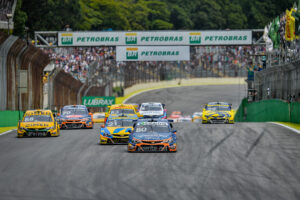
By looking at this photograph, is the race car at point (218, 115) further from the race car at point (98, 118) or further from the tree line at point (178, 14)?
the tree line at point (178, 14)

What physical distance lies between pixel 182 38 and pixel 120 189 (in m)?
34.0

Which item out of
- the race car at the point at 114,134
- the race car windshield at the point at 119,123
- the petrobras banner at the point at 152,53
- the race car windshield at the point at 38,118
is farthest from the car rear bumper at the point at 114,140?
the petrobras banner at the point at 152,53

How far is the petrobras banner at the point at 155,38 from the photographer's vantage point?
4522 cm

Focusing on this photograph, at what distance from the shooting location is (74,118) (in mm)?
28953

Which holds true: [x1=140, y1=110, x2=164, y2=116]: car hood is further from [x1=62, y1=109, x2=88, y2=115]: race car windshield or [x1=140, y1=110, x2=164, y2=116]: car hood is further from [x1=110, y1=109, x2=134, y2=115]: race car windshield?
[x1=62, y1=109, x2=88, y2=115]: race car windshield

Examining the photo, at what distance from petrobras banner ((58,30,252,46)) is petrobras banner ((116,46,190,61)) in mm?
407

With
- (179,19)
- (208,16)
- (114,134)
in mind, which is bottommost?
(114,134)

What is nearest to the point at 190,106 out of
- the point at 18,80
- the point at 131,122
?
the point at 18,80

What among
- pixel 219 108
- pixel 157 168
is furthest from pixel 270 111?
pixel 157 168

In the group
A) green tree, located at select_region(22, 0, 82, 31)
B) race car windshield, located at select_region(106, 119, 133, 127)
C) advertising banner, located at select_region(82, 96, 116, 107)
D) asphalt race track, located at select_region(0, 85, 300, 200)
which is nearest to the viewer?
asphalt race track, located at select_region(0, 85, 300, 200)

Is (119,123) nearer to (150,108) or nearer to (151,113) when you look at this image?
(151,113)

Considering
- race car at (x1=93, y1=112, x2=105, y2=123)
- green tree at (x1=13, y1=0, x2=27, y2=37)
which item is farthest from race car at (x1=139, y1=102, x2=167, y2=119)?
green tree at (x1=13, y1=0, x2=27, y2=37)

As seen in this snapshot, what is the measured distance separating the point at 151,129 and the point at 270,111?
58.5 feet

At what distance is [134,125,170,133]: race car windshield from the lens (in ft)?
63.1
